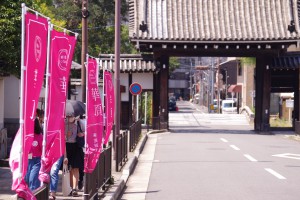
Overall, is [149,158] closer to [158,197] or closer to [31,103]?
[158,197]

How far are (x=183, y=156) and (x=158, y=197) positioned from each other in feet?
28.5

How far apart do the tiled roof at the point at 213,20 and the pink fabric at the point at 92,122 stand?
22.4 meters

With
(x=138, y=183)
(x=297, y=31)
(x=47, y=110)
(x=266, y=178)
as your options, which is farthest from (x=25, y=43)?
(x=297, y=31)

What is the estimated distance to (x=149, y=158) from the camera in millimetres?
20203

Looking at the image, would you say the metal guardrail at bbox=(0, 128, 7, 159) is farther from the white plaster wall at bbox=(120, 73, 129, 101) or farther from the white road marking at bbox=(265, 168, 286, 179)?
the white plaster wall at bbox=(120, 73, 129, 101)

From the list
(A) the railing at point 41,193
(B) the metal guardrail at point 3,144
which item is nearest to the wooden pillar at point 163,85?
(B) the metal guardrail at point 3,144

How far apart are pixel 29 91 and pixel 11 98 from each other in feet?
61.2

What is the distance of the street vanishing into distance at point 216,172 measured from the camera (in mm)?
12594

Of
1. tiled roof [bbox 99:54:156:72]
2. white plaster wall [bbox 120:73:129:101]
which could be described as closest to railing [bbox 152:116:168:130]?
white plaster wall [bbox 120:73:129:101]

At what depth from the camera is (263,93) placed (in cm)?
3538

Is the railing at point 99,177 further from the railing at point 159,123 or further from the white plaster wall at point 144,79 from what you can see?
the white plaster wall at point 144,79

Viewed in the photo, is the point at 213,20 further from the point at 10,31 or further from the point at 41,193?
the point at 41,193

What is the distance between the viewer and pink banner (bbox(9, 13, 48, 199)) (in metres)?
6.30

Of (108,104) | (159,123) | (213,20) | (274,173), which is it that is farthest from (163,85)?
(108,104)
